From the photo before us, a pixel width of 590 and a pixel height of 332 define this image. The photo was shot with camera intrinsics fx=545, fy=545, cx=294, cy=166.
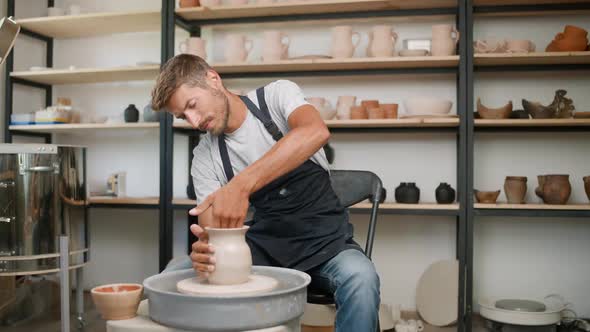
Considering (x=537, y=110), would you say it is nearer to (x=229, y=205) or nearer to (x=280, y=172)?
(x=280, y=172)

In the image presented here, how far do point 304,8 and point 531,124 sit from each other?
148 centimetres

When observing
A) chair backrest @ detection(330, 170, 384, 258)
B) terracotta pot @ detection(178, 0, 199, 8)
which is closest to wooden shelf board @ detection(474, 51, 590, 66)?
chair backrest @ detection(330, 170, 384, 258)

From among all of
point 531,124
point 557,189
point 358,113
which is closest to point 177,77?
point 358,113

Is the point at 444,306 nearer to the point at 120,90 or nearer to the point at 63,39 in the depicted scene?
the point at 120,90

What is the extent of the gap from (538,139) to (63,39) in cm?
338

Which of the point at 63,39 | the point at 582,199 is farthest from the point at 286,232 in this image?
the point at 63,39

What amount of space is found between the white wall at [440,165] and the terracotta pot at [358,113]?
0.34m

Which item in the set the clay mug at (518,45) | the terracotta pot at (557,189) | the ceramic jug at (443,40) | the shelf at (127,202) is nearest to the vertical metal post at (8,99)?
the shelf at (127,202)

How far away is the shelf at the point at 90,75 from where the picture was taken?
3.49 metres

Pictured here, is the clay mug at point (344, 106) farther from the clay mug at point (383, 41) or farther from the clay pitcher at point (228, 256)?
the clay pitcher at point (228, 256)

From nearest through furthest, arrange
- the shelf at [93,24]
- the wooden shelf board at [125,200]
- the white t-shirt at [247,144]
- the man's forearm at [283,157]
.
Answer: the man's forearm at [283,157] < the white t-shirt at [247,144] < the wooden shelf board at [125,200] < the shelf at [93,24]

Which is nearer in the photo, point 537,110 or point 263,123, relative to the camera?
point 263,123

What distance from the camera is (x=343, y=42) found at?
3.20 m

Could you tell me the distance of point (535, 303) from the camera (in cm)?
298
